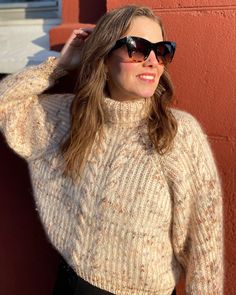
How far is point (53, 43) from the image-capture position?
221 cm

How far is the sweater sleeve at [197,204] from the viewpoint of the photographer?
1575 mm

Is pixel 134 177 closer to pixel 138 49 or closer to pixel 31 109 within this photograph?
pixel 138 49

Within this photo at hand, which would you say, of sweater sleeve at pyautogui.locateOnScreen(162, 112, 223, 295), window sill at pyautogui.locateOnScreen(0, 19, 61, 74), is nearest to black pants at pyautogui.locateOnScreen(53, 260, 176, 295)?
sweater sleeve at pyautogui.locateOnScreen(162, 112, 223, 295)

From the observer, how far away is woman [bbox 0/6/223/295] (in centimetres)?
159

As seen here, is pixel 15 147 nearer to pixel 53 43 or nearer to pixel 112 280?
pixel 53 43

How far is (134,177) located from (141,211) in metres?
0.13

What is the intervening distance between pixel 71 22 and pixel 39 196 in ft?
3.11

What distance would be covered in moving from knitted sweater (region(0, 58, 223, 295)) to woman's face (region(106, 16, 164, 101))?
0.21ft

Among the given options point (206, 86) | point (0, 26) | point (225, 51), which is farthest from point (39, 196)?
point (0, 26)

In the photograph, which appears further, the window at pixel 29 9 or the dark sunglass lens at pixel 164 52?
the window at pixel 29 9

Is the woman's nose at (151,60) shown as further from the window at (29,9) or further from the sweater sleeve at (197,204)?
the window at (29,9)

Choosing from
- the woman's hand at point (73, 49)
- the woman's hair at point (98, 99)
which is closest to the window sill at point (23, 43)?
the woman's hand at point (73, 49)

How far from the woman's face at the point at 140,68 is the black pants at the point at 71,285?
762mm

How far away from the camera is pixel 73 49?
6.41 feet
